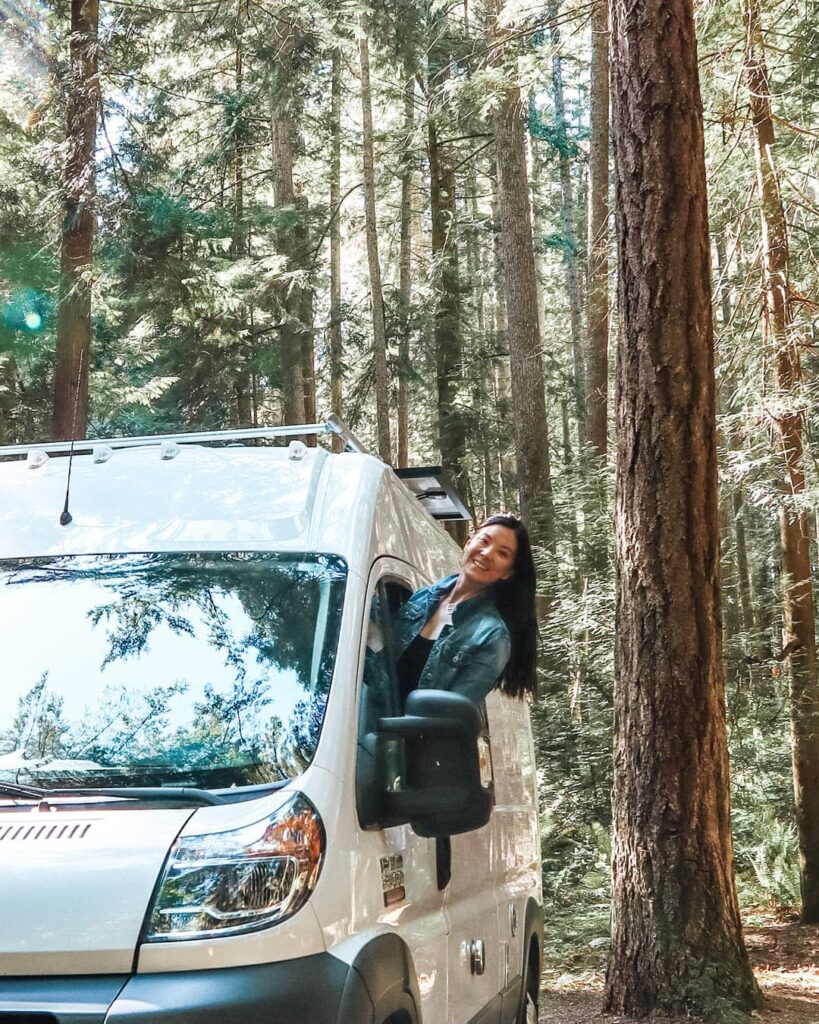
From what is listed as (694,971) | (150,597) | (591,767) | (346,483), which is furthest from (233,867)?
(591,767)

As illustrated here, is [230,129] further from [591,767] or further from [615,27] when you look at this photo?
[615,27]

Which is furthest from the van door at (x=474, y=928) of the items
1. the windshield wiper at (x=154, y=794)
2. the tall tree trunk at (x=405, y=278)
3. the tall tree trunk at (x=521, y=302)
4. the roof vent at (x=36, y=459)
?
the tall tree trunk at (x=405, y=278)

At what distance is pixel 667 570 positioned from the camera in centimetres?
749

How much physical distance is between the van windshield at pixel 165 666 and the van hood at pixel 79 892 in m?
0.26

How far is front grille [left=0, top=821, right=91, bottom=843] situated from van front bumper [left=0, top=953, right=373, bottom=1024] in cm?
36

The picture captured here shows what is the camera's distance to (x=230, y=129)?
2177 cm

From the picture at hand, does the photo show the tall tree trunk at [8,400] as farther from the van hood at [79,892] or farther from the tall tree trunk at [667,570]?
the van hood at [79,892]

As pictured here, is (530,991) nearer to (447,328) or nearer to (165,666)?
(165,666)

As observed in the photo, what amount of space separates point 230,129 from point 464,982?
63.6 feet

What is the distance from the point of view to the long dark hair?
506cm

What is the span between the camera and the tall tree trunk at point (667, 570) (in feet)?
23.9

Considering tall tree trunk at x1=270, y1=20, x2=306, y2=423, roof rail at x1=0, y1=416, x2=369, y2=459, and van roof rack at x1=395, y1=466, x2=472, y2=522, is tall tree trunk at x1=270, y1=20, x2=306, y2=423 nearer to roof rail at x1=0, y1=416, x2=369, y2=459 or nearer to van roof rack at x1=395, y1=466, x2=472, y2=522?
van roof rack at x1=395, y1=466, x2=472, y2=522

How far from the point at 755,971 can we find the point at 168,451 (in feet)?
27.2

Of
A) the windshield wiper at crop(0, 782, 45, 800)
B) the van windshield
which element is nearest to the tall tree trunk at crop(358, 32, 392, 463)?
the van windshield
